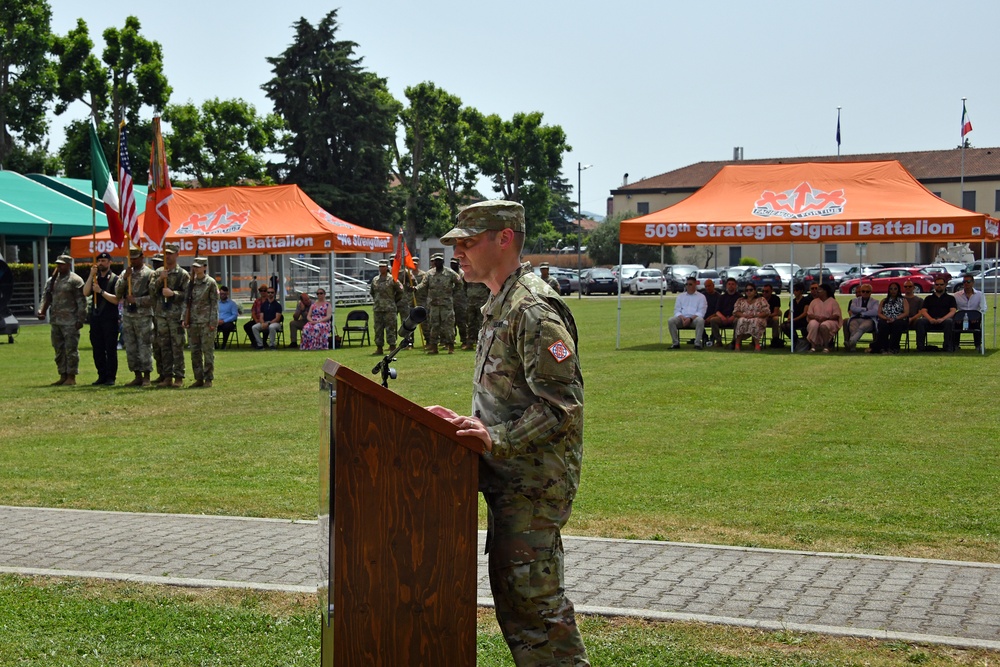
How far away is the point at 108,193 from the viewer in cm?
2130

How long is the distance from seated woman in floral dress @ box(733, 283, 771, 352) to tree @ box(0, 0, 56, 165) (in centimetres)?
4272

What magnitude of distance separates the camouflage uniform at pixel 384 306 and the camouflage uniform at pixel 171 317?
24.1ft

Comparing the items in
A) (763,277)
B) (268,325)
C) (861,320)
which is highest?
(763,277)

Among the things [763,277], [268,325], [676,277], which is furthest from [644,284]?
[268,325]

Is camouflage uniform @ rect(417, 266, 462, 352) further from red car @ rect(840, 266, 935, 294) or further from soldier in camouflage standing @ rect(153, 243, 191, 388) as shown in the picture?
red car @ rect(840, 266, 935, 294)

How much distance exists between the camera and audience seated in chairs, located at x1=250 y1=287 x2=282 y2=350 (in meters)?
26.3

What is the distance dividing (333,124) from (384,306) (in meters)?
42.2

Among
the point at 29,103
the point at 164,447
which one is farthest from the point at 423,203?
the point at 164,447

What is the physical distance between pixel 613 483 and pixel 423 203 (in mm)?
67690

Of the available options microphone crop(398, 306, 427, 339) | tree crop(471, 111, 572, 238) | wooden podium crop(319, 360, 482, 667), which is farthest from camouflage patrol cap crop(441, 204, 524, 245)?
tree crop(471, 111, 572, 238)

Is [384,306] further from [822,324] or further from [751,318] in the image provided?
[822,324]

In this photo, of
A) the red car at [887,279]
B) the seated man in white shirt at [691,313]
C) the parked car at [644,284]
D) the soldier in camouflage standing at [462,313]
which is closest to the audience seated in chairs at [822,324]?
the seated man in white shirt at [691,313]

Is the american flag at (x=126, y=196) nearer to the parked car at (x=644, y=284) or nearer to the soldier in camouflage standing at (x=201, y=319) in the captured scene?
the soldier in camouflage standing at (x=201, y=319)

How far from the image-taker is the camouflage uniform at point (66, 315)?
1761cm
